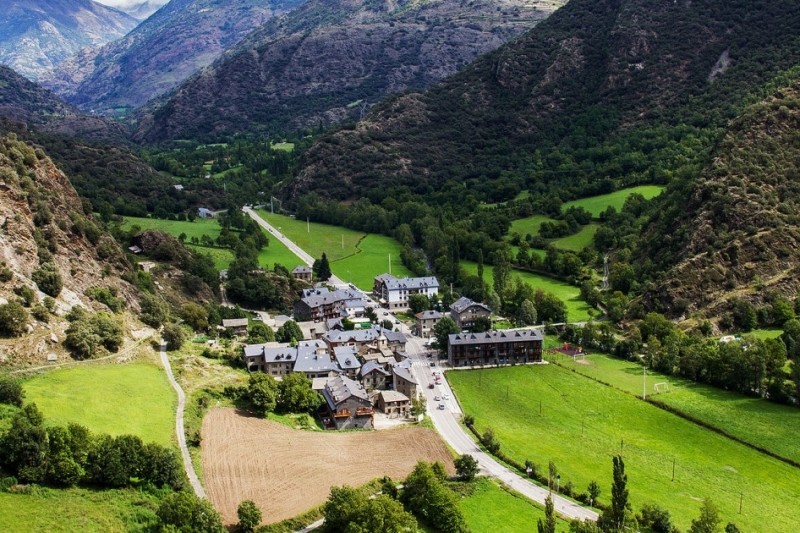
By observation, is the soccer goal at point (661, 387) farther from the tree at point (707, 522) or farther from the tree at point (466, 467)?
the tree at point (707, 522)

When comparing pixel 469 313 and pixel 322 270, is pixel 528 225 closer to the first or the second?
pixel 322 270

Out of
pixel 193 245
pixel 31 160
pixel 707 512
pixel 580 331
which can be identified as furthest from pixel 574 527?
pixel 193 245

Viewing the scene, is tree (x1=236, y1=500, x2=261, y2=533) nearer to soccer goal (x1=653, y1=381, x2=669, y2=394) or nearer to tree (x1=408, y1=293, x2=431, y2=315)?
soccer goal (x1=653, y1=381, x2=669, y2=394)

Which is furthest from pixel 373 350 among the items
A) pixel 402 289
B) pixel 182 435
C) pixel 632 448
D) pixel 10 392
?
pixel 10 392

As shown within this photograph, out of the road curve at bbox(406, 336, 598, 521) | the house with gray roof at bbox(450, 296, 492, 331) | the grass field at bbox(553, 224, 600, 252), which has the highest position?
the grass field at bbox(553, 224, 600, 252)

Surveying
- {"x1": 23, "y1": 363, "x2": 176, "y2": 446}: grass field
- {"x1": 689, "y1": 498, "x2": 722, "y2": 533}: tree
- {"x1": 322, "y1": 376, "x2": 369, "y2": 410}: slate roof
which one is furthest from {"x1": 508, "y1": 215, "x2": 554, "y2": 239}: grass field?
{"x1": 689, "y1": 498, "x2": 722, "y2": 533}: tree

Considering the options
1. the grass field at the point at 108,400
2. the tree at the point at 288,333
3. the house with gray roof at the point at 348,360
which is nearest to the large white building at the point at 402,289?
the tree at the point at 288,333

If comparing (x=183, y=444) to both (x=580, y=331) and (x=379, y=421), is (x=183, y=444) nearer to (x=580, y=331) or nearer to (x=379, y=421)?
(x=379, y=421)
